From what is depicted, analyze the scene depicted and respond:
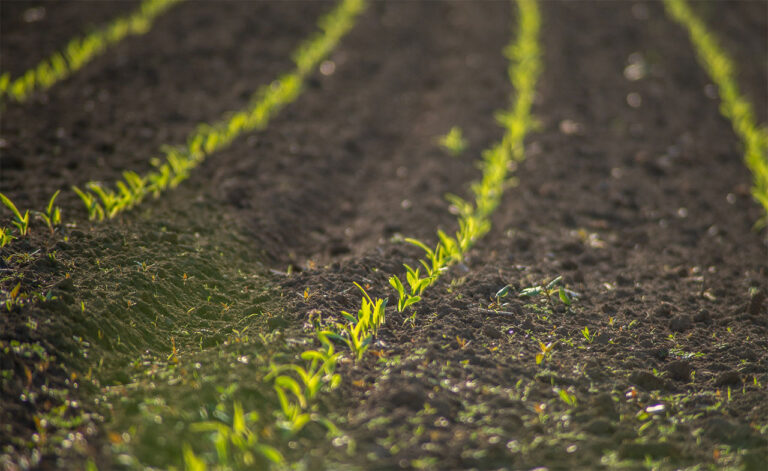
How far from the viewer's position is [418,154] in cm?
531

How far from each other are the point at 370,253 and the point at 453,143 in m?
2.04

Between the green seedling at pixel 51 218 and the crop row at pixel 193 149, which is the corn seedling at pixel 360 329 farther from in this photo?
the green seedling at pixel 51 218

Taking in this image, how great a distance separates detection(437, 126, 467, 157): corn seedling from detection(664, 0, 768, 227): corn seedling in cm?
223

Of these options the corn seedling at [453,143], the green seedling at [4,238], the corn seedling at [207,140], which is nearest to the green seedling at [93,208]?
the corn seedling at [207,140]

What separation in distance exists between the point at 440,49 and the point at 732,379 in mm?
6281

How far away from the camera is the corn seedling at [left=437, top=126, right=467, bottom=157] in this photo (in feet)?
17.3

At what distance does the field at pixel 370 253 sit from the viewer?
7.21ft

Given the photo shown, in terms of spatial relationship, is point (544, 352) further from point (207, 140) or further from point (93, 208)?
point (207, 140)

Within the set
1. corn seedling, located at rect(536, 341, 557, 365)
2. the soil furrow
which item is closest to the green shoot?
corn seedling, located at rect(536, 341, 557, 365)

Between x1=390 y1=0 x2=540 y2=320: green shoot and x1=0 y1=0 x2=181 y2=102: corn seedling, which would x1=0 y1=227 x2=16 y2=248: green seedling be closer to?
x1=390 y1=0 x2=540 y2=320: green shoot

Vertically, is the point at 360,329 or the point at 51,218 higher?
the point at 51,218

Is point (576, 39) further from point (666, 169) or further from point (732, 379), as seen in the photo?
point (732, 379)

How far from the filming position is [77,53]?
6.36m

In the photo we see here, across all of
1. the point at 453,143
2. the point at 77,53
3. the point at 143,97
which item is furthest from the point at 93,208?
the point at 77,53
